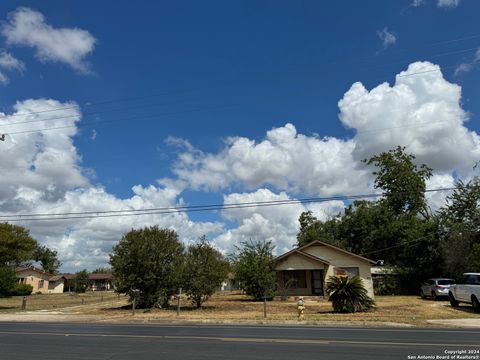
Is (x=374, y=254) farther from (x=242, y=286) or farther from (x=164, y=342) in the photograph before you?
(x=164, y=342)

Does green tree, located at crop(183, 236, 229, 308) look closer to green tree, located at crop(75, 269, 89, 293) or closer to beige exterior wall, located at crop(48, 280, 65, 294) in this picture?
green tree, located at crop(75, 269, 89, 293)

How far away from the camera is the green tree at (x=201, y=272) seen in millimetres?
28484

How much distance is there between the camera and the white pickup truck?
23.8 m

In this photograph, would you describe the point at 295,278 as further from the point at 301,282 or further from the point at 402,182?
the point at 402,182

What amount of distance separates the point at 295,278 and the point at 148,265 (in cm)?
1621

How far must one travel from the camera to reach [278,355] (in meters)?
10.3

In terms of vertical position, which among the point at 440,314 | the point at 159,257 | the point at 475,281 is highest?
the point at 159,257

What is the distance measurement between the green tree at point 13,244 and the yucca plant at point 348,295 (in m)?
30.8

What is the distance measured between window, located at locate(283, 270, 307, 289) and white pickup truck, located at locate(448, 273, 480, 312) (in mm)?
15337

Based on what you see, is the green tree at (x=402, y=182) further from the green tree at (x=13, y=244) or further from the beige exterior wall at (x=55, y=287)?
the beige exterior wall at (x=55, y=287)

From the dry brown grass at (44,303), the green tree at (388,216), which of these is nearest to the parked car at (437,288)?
the green tree at (388,216)

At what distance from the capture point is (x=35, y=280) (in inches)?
3302

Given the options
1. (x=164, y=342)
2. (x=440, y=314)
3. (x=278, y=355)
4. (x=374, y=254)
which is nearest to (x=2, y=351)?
(x=164, y=342)

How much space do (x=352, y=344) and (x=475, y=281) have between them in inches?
626
